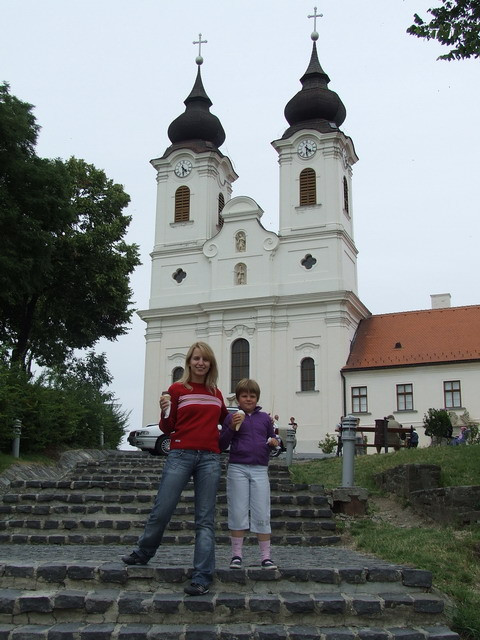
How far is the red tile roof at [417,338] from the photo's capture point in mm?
35719

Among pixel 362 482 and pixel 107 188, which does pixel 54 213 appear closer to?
pixel 107 188

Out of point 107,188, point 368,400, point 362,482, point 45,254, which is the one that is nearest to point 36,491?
point 362,482

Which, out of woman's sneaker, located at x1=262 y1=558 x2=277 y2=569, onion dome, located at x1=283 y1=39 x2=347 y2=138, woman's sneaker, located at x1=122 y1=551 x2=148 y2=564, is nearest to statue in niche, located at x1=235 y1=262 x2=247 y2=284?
onion dome, located at x1=283 y1=39 x2=347 y2=138

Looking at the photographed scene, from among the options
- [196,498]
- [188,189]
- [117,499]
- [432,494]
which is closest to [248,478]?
[196,498]

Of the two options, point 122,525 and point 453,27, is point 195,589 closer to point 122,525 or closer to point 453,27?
point 122,525

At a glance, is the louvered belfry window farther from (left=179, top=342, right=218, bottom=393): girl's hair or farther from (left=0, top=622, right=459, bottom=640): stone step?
(left=0, top=622, right=459, bottom=640): stone step

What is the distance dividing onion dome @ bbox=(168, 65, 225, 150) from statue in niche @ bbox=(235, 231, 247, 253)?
6522 millimetres

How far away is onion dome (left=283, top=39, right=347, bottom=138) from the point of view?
41.3m

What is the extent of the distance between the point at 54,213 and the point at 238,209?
1840 cm

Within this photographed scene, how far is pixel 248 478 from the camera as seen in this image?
669 centimetres

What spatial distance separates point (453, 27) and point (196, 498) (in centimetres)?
824

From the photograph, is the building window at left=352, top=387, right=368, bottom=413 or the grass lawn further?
the building window at left=352, top=387, right=368, bottom=413

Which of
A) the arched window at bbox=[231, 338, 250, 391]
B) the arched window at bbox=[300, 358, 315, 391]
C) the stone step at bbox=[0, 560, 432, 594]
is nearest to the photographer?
the stone step at bbox=[0, 560, 432, 594]

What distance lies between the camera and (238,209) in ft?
135
